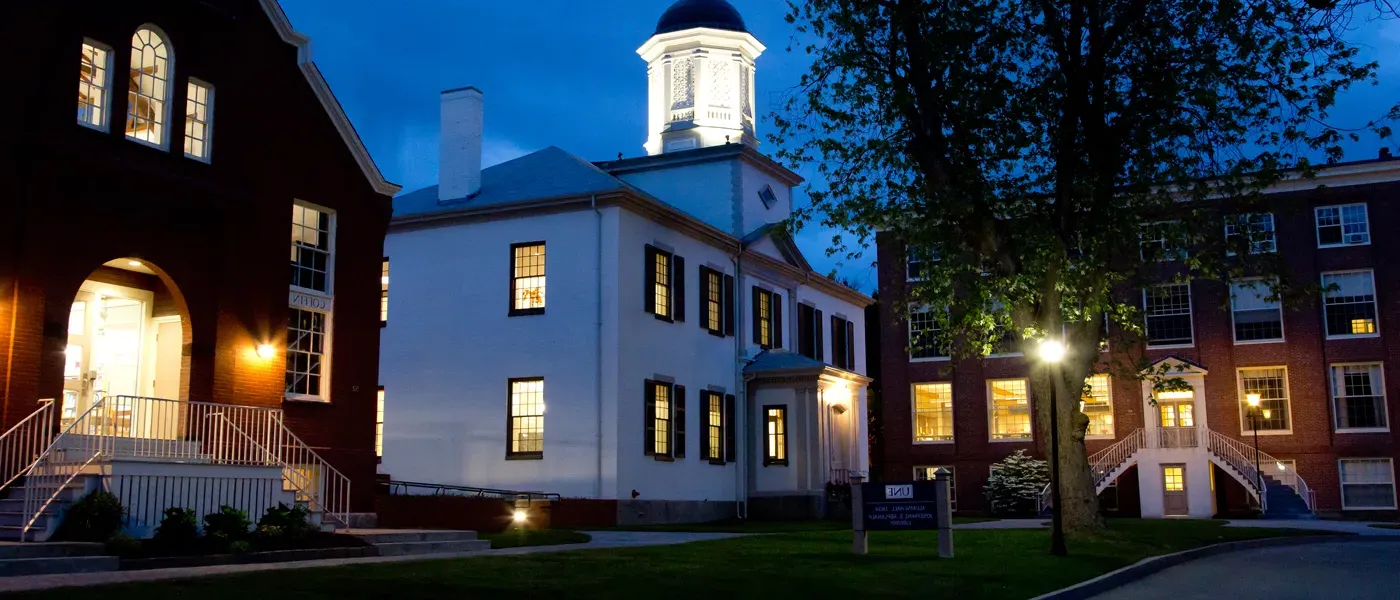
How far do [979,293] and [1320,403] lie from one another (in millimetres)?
24443

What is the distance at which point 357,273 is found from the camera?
24.0 metres

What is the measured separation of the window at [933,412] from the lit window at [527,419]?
19.4 m

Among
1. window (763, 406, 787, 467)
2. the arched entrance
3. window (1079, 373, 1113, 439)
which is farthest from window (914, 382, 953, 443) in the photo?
the arched entrance

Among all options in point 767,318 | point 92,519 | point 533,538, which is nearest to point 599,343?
point 533,538

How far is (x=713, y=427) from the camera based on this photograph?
119 feet

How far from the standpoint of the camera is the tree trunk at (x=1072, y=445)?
23.3 m

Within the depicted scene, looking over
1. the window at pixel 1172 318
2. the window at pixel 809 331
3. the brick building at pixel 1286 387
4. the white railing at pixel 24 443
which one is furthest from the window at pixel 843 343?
the white railing at pixel 24 443

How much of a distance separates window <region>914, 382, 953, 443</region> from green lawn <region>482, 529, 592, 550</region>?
80.1 feet

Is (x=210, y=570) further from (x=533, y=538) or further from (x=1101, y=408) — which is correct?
(x=1101, y=408)

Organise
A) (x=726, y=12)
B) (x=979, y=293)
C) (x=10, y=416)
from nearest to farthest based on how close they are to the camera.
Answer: (x=10, y=416), (x=979, y=293), (x=726, y=12)

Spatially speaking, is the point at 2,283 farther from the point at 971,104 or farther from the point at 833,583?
the point at 971,104

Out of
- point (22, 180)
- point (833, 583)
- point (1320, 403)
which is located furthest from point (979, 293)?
point (1320, 403)

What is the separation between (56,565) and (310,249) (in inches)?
385

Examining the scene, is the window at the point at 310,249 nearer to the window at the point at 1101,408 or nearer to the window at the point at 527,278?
the window at the point at 527,278
